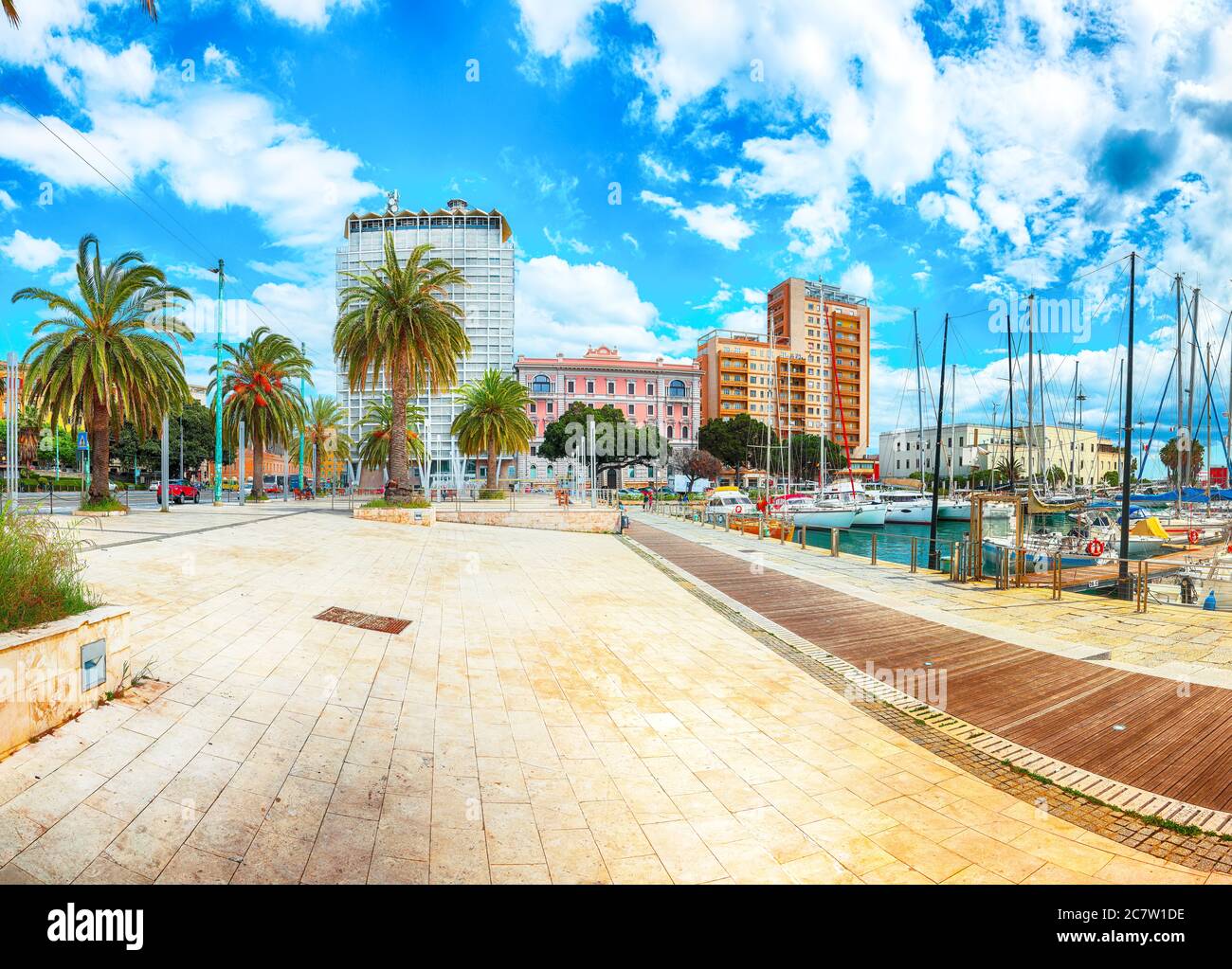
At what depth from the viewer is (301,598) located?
330 inches

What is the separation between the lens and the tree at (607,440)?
63156 millimetres

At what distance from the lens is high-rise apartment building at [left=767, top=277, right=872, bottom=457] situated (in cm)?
9956

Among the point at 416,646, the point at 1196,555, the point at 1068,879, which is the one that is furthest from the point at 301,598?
the point at 1196,555

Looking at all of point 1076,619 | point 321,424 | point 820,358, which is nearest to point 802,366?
point 820,358

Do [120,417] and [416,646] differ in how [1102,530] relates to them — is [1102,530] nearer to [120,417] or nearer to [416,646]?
[416,646]

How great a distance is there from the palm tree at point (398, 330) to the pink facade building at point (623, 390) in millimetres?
54998

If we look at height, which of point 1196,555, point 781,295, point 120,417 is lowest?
point 1196,555

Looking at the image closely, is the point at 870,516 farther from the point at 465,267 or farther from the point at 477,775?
the point at 465,267

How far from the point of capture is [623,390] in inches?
3359

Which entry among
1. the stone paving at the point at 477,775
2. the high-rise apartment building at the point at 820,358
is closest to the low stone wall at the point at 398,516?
the stone paving at the point at 477,775

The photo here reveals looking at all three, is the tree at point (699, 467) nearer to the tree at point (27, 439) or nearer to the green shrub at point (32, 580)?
Answer: the tree at point (27, 439)

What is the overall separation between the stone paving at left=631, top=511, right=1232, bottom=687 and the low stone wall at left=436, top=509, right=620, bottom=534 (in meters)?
12.6

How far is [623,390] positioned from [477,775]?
8259 centimetres
